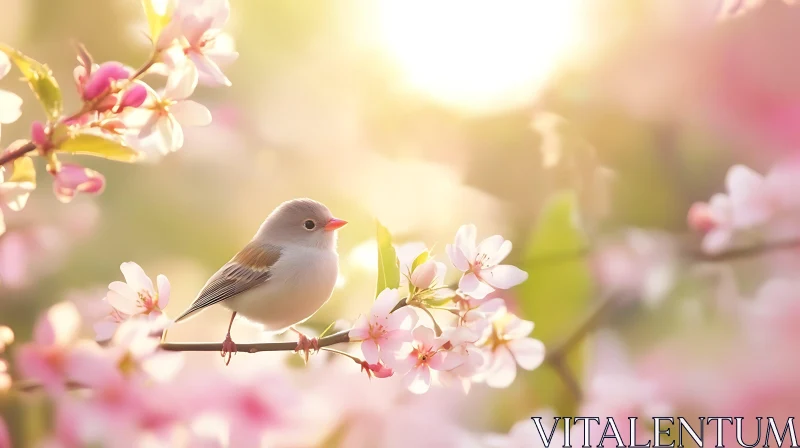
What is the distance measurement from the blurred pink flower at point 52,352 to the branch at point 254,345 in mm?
69

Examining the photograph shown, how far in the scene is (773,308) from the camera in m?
0.75

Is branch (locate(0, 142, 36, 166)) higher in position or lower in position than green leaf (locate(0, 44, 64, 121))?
lower

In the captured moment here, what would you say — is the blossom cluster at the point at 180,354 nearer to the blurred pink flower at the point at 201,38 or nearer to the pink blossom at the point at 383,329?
the pink blossom at the point at 383,329

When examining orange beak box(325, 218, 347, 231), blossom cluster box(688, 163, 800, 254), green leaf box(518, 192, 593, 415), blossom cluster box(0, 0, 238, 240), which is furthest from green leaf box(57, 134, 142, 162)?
blossom cluster box(688, 163, 800, 254)

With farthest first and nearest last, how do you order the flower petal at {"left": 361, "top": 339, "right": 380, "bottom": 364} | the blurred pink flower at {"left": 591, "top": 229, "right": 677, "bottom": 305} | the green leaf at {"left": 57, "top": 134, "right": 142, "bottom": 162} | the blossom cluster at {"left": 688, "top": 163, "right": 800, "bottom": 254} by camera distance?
the blurred pink flower at {"left": 591, "top": 229, "right": 677, "bottom": 305} < the blossom cluster at {"left": 688, "top": 163, "right": 800, "bottom": 254} < the flower petal at {"left": 361, "top": 339, "right": 380, "bottom": 364} < the green leaf at {"left": 57, "top": 134, "right": 142, "bottom": 162}

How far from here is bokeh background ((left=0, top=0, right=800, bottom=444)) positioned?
711 mm

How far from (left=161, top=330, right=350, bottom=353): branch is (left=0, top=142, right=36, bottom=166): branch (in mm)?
122

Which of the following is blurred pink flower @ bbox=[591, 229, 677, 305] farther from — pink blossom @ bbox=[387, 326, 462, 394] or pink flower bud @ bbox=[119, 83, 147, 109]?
pink flower bud @ bbox=[119, 83, 147, 109]

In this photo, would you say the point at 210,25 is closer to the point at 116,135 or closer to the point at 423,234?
the point at 116,135

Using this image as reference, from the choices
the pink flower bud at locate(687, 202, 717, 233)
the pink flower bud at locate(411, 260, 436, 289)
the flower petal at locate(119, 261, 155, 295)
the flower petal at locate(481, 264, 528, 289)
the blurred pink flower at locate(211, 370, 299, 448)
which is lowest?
the blurred pink flower at locate(211, 370, 299, 448)

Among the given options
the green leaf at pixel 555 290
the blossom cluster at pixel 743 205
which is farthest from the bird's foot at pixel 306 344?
the blossom cluster at pixel 743 205

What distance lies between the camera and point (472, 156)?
33.4 inches

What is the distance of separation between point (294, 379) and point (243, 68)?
1.20ft

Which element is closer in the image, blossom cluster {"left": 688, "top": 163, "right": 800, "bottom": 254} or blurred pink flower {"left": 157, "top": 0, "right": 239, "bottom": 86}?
blurred pink flower {"left": 157, "top": 0, "right": 239, "bottom": 86}
